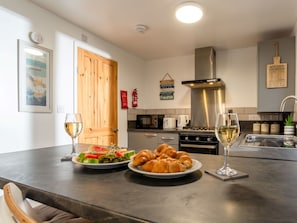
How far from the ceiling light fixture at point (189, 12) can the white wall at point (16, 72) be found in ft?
4.41

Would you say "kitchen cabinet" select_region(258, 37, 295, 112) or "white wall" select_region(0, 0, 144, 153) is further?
"kitchen cabinet" select_region(258, 37, 295, 112)

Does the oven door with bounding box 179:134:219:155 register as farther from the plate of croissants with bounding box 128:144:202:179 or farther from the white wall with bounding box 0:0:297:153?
the plate of croissants with bounding box 128:144:202:179

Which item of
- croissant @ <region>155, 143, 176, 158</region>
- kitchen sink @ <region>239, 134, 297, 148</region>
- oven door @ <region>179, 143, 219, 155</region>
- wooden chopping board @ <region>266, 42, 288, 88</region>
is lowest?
oven door @ <region>179, 143, 219, 155</region>

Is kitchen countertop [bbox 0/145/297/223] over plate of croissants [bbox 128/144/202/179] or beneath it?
beneath

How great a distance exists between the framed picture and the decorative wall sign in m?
2.32

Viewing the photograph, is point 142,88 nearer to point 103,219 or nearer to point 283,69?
point 283,69

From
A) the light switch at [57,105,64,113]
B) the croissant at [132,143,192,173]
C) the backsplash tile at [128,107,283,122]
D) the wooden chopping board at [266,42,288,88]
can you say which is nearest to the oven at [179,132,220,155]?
the backsplash tile at [128,107,283,122]

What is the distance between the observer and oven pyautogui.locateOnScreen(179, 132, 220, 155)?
3.09 m

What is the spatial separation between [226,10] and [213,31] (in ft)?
1.94

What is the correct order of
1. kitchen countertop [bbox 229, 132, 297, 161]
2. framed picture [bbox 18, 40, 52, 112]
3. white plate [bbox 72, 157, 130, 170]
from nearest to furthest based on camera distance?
white plate [bbox 72, 157, 130, 170], kitchen countertop [bbox 229, 132, 297, 161], framed picture [bbox 18, 40, 52, 112]

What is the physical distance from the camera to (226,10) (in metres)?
2.32

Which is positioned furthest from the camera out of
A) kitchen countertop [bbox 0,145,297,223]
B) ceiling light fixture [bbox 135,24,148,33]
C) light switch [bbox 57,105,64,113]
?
ceiling light fixture [bbox 135,24,148,33]

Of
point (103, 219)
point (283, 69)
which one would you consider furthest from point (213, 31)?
point (103, 219)

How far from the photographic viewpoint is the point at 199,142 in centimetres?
320
